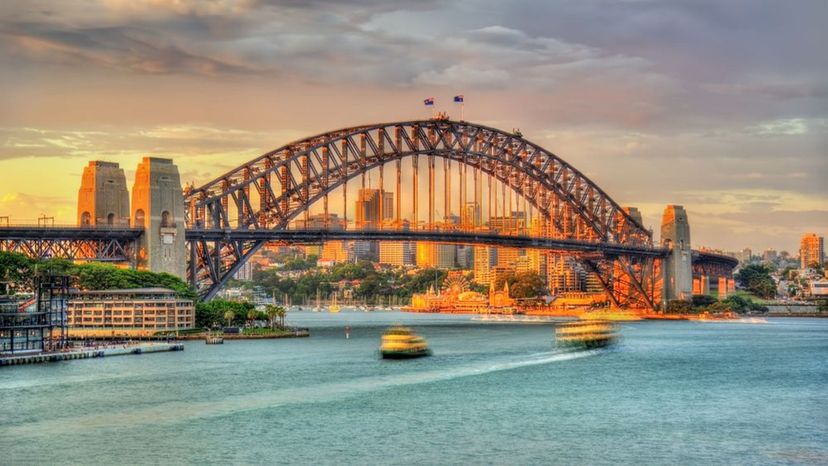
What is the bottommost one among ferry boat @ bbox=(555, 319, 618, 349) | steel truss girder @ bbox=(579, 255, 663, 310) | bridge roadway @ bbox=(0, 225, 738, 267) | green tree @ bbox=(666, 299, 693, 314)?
ferry boat @ bbox=(555, 319, 618, 349)

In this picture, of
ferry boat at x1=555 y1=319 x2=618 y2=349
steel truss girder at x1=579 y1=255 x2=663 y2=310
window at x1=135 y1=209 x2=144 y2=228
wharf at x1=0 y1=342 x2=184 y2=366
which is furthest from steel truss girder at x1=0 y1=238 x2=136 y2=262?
A: steel truss girder at x1=579 y1=255 x2=663 y2=310

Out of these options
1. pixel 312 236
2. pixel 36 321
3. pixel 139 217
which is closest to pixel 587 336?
pixel 312 236

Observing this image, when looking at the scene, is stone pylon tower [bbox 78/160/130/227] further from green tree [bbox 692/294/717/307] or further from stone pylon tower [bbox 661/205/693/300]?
green tree [bbox 692/294/717/307]

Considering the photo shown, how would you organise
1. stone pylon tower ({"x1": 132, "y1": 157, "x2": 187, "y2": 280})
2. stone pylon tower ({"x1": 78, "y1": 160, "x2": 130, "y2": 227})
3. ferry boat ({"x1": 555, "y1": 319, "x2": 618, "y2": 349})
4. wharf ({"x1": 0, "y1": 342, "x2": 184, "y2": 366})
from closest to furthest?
wharf ({"x1": 0, "y1": 342, "x2": 184, "y2": 366})
ferry boat ({"x1": 555, "y1": 319, "x2": 618, "y2": 349})
stone pylon tower ({"x1": 132, "y1": 157, "x2": 187, "y2": 280})
stone pylon tower ({"x1": 78, "y1": 160, "x2": 130, "y2": 227})

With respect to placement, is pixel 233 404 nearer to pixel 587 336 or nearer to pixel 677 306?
pixel 587 336

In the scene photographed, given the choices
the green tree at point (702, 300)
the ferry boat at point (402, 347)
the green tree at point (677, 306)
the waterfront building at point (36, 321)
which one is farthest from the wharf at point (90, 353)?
the green tree at point (702, 300)

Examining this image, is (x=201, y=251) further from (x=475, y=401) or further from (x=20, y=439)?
(x=20, y=439)
